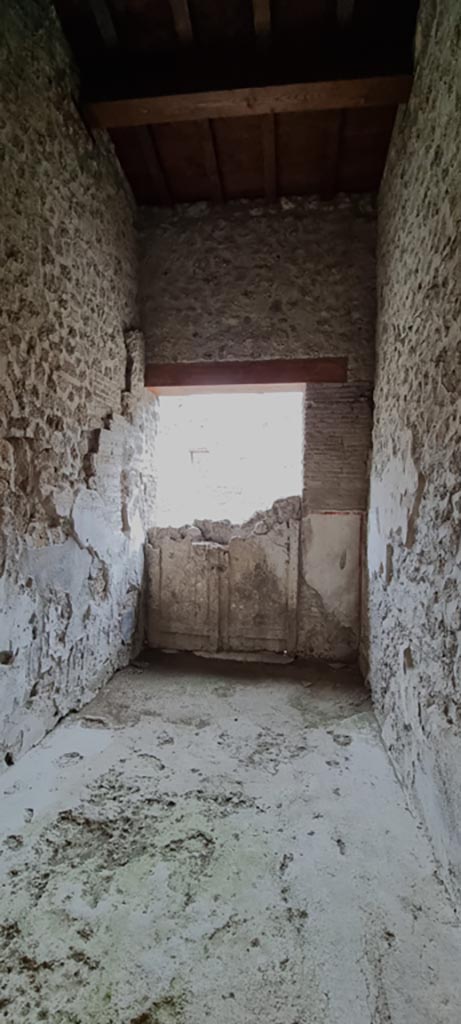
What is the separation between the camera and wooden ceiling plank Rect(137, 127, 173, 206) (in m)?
3.24

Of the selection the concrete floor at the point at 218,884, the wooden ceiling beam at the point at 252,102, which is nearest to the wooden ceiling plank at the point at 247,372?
the wooden ceiling beam at the point at 252,102

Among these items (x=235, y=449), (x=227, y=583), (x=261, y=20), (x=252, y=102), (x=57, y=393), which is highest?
(x=261, y=20)

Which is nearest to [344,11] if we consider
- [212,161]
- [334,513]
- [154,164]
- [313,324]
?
[212,161]

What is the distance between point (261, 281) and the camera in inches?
145

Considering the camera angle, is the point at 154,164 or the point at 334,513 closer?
the point at 154,164

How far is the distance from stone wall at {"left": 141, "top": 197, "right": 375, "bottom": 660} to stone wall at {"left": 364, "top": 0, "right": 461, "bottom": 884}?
597 mm

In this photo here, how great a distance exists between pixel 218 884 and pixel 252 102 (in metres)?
3.70

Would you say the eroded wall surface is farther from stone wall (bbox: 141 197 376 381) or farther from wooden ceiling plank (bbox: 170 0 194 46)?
wooden ceiling plank (bbox: 170 0 194 46)

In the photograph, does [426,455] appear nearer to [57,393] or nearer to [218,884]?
[218,884]

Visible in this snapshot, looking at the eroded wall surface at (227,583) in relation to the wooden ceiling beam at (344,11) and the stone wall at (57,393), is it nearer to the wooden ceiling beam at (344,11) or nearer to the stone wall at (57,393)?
the stone wall at (57,393)

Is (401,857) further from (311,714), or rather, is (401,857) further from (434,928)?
(311,714)

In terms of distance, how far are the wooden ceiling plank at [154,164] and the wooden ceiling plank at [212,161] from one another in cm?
33

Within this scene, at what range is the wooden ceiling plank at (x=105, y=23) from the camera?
2.54 m

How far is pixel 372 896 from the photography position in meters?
1.57
